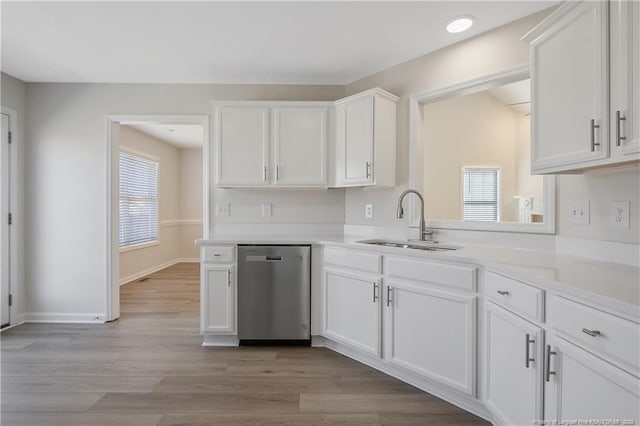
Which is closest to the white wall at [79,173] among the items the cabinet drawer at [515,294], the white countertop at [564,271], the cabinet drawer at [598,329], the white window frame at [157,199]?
the white window frame at [157,199]

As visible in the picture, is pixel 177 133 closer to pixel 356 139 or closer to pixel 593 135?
pixel 356 139

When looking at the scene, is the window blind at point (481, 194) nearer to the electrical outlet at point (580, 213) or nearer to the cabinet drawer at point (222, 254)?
the electrical outlet at point (580, 213)

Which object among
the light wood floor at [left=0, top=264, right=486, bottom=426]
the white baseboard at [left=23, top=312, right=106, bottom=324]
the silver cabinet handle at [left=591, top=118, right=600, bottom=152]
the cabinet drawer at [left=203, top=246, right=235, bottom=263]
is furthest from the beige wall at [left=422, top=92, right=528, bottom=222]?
the white baseboard at [left=23, top=312, right=106, bottom=324]

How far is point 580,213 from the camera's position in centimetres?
197

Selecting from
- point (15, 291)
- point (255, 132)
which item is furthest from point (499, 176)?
point (15, 291)

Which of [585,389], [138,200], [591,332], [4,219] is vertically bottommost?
[585,389]

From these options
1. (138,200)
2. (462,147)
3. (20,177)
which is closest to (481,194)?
(462,147)

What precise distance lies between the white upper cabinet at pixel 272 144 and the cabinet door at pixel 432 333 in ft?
4.58

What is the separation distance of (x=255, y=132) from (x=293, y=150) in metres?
0.39

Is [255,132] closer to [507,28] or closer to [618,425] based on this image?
[507,28]

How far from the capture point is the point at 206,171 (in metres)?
3.42

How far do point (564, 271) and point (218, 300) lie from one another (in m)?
2.44

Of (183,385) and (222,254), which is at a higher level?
(222,254)

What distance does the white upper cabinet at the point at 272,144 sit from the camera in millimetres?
3184
